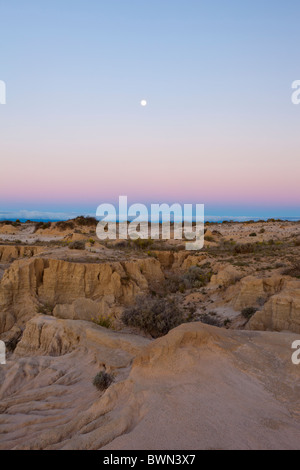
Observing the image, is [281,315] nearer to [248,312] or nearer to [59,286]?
[248,312]

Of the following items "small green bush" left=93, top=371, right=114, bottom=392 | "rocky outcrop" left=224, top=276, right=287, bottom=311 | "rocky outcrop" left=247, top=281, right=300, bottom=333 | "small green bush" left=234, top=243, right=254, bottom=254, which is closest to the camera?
"small green bush" left=93, top=371, right=114, bottom=392

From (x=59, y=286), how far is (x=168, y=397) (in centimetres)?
1172

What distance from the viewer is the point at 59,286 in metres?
15.0

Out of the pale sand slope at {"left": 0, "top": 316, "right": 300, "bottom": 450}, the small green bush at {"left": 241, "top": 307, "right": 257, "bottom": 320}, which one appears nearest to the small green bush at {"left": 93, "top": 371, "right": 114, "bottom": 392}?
the pale sand slope at {"left": 0, "top": 316, "right": 300, "bottom": 450}

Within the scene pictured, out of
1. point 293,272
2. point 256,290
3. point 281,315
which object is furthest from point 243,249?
point 281,315

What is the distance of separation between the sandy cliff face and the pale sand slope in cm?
655

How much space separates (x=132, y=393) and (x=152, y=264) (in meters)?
14.7

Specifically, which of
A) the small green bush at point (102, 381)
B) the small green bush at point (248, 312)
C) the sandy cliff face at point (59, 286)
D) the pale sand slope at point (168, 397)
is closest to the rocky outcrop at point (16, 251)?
the sandy cliff face at point (59, 286)

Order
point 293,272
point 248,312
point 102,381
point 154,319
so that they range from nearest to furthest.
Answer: point 102,381 < point 248,312 < point 154,319 < point 293,272

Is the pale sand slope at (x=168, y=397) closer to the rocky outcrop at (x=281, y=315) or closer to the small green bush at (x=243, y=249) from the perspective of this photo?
the rocky outcrop at (x=281, y=315)

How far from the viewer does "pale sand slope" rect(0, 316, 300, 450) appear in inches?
140

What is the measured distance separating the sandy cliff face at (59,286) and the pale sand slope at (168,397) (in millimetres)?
6552

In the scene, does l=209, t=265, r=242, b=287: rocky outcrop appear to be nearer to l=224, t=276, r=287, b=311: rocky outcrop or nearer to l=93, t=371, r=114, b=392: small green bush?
l=224, t=276, r=287, b=311: rocky outcrop

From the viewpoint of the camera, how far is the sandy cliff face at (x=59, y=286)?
1369 centimetres
